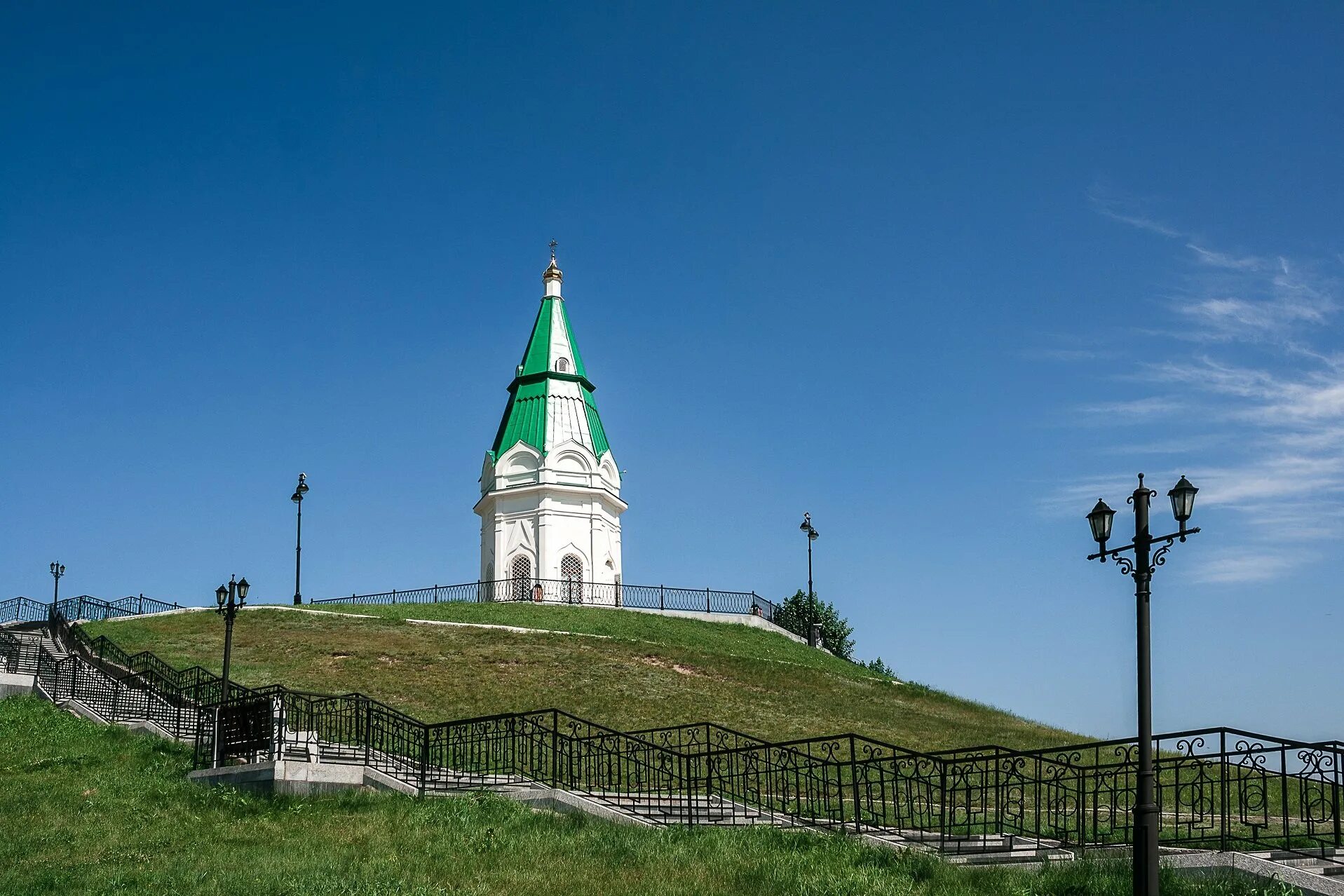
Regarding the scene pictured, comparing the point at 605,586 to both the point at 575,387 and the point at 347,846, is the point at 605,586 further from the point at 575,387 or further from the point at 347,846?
the point at 347,846

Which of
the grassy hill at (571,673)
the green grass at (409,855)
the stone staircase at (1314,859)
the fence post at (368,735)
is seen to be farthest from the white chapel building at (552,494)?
the stone staircase at (1314,859)

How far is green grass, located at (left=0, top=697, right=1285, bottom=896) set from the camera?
1170 centimetres

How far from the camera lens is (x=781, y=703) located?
30.6 meters

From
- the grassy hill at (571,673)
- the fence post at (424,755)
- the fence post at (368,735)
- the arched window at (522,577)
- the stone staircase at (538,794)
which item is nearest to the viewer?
the stone staircase at (538,794)

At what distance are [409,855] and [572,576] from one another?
129 feet

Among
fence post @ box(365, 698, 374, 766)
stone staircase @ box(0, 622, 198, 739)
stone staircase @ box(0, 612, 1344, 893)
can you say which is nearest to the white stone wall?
stone staircase @ box(0, 622, 198, 739)

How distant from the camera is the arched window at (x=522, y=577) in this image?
167 feet

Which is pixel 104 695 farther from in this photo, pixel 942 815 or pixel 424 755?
pixel 942 815

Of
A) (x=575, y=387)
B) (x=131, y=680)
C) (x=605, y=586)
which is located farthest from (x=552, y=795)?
(x=575, y=387)

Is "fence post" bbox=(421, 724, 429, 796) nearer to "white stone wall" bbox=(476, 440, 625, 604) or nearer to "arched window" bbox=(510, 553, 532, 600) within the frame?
"arched window" bbox=(510, 553, 532, 600)

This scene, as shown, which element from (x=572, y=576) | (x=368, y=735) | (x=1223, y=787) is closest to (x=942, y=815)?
(x=1223, y=787)

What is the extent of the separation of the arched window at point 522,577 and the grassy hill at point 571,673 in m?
8.98

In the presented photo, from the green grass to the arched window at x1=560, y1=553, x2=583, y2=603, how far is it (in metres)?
34.0

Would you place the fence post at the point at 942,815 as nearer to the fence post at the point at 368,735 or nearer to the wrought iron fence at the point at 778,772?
the wrought iron fence at the point at 778,772
